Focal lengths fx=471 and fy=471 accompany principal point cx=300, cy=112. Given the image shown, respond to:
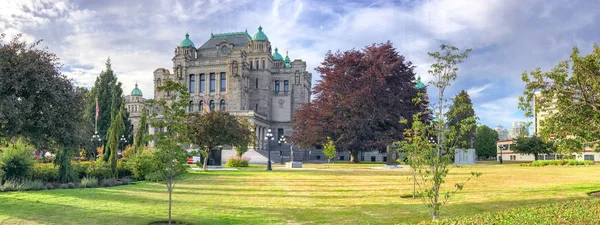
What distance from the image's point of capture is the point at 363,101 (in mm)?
50562

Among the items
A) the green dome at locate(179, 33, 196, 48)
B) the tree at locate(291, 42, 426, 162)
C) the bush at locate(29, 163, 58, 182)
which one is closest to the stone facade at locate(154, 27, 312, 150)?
the green dome at locate(179, 33, 196, 48)

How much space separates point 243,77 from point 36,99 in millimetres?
71736

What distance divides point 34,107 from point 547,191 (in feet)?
63.6

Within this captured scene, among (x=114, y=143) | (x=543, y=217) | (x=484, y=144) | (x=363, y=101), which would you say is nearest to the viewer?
(x=543, y=217)

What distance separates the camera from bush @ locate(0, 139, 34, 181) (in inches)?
824

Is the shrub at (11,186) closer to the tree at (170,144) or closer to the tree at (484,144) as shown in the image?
the tree at (170,144)

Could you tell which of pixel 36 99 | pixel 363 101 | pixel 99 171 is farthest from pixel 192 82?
pixel 36 99

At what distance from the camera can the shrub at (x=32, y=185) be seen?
65.0 ft

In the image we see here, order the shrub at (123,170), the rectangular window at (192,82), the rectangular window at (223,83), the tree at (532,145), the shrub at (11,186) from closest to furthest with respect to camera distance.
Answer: the shrub at (11,186) < the shrub at (123,170) < the tree at (532,145) < the rectangular window at (223,83) < the rectangular window at (192,82)

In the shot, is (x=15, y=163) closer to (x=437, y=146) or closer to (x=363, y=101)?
(x=437, y=146)

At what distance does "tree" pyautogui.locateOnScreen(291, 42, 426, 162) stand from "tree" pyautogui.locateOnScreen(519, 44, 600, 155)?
32.7m

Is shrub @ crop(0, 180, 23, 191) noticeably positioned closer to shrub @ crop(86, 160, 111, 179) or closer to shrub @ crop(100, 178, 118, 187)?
shrub @ crop(100, 178, 118, 187)

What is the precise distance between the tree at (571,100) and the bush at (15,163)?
21067 mm

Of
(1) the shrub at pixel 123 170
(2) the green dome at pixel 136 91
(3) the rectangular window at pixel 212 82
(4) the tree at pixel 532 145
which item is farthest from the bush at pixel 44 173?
(2) the green dome at pixel 136 91
